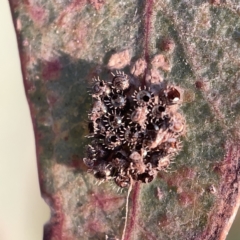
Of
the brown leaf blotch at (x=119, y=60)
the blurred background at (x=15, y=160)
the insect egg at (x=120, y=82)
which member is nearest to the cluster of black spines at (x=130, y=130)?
the insect egg at (x=120, y=82)

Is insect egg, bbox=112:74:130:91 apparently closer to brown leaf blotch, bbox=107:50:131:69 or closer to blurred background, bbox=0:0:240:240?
brown leaf blotch, bbox=107:50:131:69

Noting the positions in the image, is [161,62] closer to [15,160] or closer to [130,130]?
[130,130]

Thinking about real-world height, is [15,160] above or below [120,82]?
below

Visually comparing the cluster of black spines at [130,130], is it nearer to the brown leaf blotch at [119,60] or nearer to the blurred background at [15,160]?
the brown leaf blotch at [119,60]

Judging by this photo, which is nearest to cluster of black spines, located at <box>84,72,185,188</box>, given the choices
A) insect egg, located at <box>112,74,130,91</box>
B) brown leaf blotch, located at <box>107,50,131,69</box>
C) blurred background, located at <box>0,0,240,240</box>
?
insect egg, located at <box>112,74,130,91</box>

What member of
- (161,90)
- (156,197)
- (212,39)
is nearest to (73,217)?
(156,197)

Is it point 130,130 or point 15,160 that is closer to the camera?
point 130,130

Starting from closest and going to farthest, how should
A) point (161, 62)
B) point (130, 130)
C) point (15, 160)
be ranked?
point (130, 130) → point (161, 62) → point (15, 160)

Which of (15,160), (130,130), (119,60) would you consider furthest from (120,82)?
(15,160)
